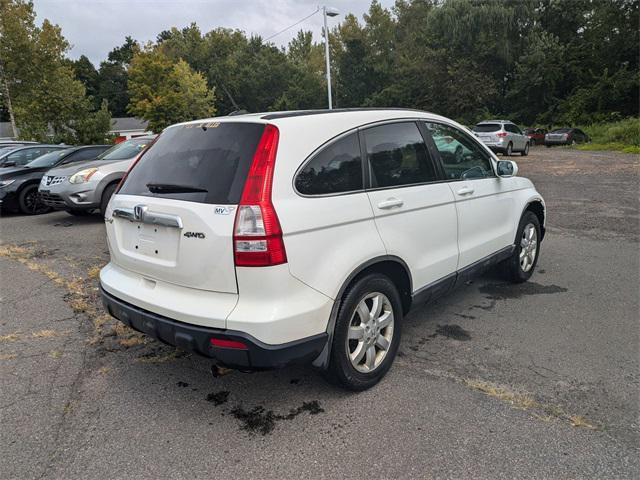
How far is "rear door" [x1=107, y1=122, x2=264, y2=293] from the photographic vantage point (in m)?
2.50

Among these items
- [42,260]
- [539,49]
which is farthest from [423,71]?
[42,260]

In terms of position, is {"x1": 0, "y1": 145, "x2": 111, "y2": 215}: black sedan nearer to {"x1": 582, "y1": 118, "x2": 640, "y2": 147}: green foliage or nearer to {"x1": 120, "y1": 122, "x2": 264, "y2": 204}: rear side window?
{"x1": 120, "y1": 122, "x2": 264, "y2": 204}: rear side window

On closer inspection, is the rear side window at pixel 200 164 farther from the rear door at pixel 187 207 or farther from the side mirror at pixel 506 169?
the side mirror at pixel 506 169

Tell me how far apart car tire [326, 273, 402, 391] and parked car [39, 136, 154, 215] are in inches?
280

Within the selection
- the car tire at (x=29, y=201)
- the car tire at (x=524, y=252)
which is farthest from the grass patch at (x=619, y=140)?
the car tire at (x=29, y=201)

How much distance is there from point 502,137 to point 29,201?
1888 cm

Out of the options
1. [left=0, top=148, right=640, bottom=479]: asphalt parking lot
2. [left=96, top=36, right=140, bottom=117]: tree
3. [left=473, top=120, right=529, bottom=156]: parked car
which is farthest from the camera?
[left=96, top=36, right=140, bottom=117]: tree

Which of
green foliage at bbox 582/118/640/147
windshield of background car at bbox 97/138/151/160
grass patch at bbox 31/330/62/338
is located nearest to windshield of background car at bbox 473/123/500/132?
green foliage at bbox 582/118/640/147

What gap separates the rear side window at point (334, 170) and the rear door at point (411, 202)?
11 cm

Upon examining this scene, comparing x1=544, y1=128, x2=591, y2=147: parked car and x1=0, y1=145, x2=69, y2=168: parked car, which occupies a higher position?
x1=0, y1=145, x2=69, y2=168: parked car

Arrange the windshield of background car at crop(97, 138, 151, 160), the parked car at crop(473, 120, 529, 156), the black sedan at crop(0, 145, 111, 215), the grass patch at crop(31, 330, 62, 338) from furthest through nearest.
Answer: the parked car at crop(473, 120, 529, 156), the black sedan at crop(0, 145, 111, 215), the windshield of background car at crop(97, 138, 151, 160), the grass patch at crop(31, 330, 62, 338)

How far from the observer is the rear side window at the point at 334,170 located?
2668mm

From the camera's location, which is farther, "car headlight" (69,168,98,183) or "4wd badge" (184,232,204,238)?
"car headlight" (69,168,98,183)

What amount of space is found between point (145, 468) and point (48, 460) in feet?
1.71
